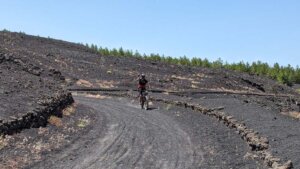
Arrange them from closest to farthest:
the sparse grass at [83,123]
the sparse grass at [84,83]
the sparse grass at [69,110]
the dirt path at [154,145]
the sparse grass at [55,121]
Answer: the dirt path at [154,145] < the sparse grass at [55,121] < the sparse grass at [83,123] < the sparse grass at [69,110] < the sparse grass at [84,83]

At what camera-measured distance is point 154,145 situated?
22.4 metres

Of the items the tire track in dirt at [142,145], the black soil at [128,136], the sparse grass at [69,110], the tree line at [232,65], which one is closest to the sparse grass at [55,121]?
the black soil at [128,136]

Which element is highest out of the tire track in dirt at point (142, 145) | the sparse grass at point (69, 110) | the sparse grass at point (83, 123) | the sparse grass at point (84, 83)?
the sparse grass at point (84, 83)

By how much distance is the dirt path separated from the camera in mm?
18953

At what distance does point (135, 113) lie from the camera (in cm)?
3278

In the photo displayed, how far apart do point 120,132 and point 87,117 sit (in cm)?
531

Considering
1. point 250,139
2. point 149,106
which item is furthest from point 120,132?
point 149,106

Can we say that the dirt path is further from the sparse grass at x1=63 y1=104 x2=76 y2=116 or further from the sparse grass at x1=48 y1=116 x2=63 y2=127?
the sparse grass at x1=48 y1=116 x2=63 y2=127

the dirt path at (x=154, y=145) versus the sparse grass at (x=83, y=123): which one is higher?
the sparse grass at (x=83, y=123)

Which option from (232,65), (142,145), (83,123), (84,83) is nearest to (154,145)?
(142,145)

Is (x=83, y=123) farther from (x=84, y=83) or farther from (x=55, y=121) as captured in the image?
(x=84, y=83)

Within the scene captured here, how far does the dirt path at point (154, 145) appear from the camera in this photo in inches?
746

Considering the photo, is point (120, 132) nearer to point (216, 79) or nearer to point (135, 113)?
point (135, 113)

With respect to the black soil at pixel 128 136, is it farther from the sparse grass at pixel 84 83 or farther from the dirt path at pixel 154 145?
the sparse grass at pixel 84 83
